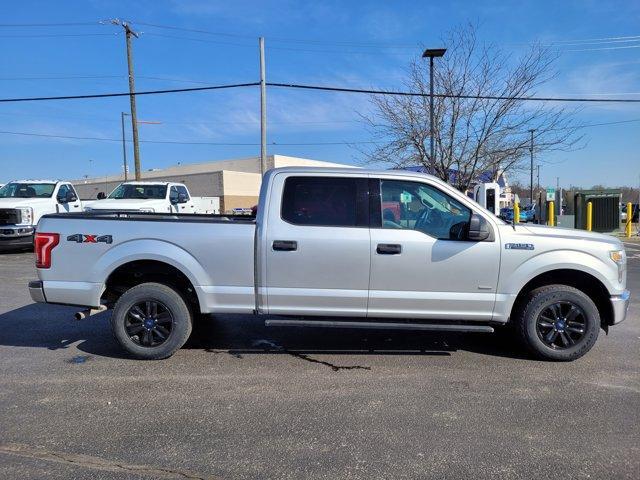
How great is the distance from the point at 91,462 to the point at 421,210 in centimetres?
355

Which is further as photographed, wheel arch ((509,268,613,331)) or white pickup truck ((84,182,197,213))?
white pickup truck ((84,182,197,213))

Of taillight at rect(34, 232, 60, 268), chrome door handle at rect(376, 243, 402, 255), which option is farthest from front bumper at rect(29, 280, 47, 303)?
chrome door handle at rect(376, 243, 402, 255)

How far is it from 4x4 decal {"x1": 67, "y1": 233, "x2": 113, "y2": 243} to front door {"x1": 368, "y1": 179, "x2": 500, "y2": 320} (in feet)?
8.77

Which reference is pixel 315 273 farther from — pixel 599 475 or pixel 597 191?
pixel 597 191

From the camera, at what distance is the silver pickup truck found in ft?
16.0

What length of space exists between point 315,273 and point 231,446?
6.35ft

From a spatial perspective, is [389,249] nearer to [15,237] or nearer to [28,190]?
[15,237]

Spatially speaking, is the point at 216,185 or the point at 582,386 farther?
the point at 216,185

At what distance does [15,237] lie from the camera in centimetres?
1413

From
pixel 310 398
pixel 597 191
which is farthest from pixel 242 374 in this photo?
pixel 597 191

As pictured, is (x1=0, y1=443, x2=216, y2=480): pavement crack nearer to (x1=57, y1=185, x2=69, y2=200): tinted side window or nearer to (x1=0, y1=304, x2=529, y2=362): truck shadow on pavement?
(x1=0, y1=304, x2=529, y2=362): truck shadow on pavement

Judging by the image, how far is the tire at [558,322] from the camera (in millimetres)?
4930

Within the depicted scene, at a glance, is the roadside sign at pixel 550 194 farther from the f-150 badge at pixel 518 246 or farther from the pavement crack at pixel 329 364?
the pavement crack at pixel 329 364

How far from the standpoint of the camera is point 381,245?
4.84 m
